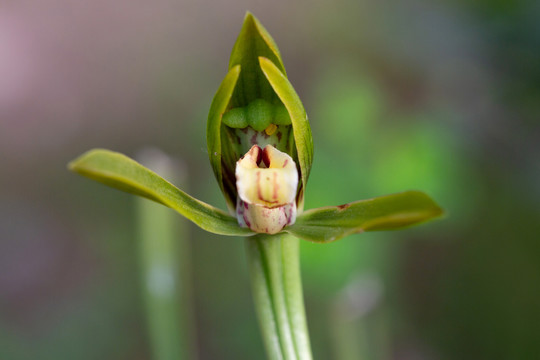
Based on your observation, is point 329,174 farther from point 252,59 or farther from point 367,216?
point 367,216

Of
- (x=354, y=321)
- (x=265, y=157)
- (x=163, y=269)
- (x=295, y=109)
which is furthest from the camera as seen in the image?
(x=354, y=321)

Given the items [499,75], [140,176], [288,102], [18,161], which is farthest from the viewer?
[18,161]

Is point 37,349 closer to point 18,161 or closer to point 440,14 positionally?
point 18,161

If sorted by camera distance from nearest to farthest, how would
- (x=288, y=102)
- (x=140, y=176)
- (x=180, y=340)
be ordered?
1. (x=140, y=176)
2. (x=288, y=102)
3. (x=180, y=340)

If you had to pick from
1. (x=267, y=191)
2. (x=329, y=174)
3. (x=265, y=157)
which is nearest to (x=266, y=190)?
(x=267, y=191)

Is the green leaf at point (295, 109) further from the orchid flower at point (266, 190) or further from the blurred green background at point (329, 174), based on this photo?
the blurred green background at point (329, 174)

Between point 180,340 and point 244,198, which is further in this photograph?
point 180,340

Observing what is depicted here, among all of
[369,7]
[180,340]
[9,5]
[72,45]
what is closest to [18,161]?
[72,45]
